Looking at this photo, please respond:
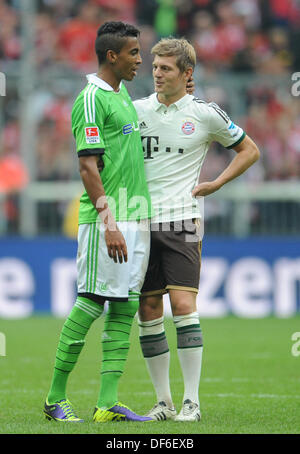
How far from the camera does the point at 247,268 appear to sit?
A: 1378cm

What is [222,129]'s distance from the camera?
244 inches

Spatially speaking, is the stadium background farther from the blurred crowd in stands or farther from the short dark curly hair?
the short dark curly hair

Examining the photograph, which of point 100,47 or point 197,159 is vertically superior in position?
point 100,47

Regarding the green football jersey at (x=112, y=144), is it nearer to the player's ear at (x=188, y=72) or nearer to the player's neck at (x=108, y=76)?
the player's neck at (x=108, y=76)

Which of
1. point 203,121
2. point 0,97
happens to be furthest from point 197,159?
point 0,97

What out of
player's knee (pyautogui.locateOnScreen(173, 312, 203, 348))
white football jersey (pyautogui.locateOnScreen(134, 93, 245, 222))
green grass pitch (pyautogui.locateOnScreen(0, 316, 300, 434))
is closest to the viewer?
green grass pitch (pyautogui.locateOnScreen(0, 316, 300, 434))

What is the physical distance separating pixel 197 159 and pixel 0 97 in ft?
28.4

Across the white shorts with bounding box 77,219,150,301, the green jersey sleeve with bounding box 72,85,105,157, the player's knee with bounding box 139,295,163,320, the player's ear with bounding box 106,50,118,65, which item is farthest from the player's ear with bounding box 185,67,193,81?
the player's knee with bounding box 139,295,163,320

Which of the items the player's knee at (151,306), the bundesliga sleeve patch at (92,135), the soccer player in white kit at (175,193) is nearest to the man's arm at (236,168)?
the soccer player in white kit at (175,193)

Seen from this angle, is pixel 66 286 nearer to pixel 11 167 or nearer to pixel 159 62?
pixel 11 167

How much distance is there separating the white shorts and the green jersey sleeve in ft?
1.52

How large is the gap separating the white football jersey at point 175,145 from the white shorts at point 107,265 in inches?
12.2

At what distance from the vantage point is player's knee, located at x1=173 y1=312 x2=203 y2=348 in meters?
6.00

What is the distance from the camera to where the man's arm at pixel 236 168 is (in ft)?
20.1
